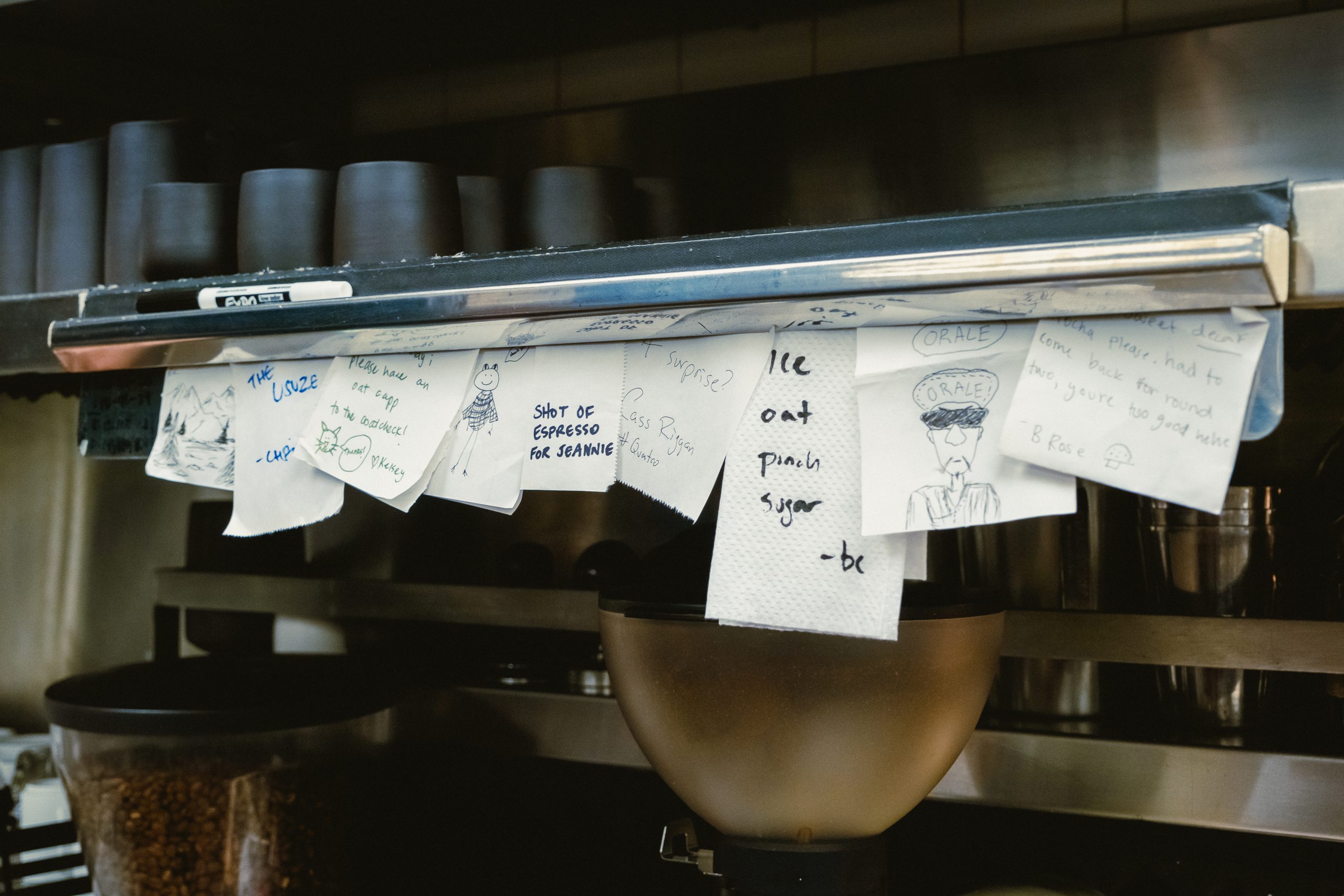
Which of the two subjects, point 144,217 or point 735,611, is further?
point 144,217

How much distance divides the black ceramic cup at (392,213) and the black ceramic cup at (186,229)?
0.51 feet

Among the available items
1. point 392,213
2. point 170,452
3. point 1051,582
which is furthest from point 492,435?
point 1051,582

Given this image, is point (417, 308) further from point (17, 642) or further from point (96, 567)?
point (17, 642)

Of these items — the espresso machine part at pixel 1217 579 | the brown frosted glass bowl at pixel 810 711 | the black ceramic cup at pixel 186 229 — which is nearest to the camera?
the brown frosted glass bowl at pixel 810 711

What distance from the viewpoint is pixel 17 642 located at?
6.46 ft

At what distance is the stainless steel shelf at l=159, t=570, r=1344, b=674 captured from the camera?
2.84ft

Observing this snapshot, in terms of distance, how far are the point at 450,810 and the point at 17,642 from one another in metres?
1.13

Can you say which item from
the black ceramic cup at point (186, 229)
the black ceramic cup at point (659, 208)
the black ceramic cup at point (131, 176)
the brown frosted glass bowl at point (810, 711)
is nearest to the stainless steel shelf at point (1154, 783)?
the brown frosted glass bowl at point (810, 711)

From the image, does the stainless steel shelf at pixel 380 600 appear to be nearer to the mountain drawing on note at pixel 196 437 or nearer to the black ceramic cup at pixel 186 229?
the mountain drawing on note at pixel 196 437

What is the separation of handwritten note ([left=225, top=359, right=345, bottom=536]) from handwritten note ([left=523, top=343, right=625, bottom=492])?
21 cm

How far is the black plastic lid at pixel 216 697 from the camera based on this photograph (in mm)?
969

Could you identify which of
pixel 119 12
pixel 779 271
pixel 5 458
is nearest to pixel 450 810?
pixel 779 271

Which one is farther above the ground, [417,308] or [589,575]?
[417,308]

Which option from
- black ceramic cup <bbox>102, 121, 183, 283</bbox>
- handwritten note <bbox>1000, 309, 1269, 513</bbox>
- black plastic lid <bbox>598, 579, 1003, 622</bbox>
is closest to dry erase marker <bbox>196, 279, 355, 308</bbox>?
black ceramic cup <bbox>102, 121, 183, 283</bbox>
